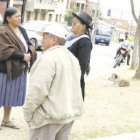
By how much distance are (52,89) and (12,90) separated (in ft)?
5.86

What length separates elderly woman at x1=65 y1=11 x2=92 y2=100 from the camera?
494 centimetres

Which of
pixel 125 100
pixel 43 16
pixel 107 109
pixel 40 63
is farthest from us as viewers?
pixel 43 16

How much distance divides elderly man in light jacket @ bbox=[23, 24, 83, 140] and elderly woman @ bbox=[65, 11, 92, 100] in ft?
3.62

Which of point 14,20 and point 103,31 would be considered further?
point 103,31

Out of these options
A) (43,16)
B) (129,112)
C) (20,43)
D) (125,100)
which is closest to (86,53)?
(20,43)

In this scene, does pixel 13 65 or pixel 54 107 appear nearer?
pixel 54 107

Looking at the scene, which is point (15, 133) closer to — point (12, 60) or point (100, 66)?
point (12, 60)

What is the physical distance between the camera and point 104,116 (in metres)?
7.19

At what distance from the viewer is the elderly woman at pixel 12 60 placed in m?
5.23

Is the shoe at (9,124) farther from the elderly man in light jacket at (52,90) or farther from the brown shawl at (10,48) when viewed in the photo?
the elderly man in light jacket at (52,90)

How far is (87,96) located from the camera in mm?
9188

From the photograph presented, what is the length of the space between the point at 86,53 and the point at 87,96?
4.32 metres

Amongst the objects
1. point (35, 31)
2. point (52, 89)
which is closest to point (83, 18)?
point (52, 89)

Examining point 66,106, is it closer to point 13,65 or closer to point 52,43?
point 52,43
